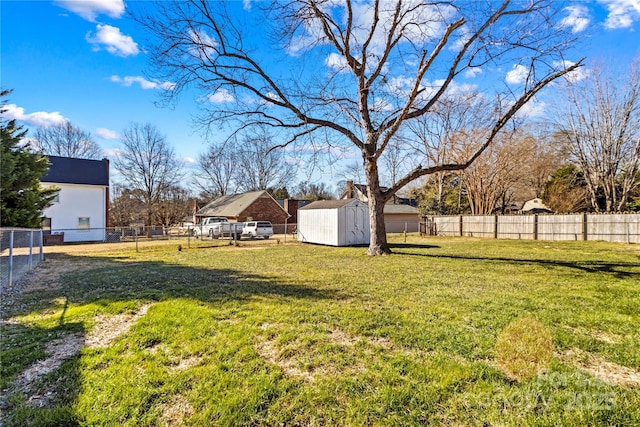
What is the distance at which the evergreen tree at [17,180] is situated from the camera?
33.1 ft

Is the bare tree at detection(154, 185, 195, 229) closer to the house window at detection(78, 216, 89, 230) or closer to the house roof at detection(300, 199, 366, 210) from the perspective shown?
the house window at detection(78, 216, 89, 230)

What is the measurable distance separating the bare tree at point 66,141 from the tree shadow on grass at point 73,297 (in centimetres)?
3156

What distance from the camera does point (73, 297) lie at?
20.5ft

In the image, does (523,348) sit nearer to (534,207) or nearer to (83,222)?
(83,222)

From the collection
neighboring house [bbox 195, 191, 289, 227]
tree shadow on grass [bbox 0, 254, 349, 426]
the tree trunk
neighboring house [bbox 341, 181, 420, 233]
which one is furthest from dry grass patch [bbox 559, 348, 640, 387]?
neighboring house [bbox 341, 181, 420, 233]

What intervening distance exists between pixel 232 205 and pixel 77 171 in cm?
1243

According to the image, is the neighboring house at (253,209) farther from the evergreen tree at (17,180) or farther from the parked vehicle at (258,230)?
the evergreen tree at (17,180)

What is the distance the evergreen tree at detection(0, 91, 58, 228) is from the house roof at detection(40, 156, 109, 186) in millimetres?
15007

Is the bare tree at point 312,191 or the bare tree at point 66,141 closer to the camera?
the bare tree at point 66,141

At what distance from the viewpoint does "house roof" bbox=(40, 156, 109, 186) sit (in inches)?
965

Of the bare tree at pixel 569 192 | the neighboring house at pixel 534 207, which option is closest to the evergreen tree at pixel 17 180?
the bare tree at pixel 569 192

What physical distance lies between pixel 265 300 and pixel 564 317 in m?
4.48

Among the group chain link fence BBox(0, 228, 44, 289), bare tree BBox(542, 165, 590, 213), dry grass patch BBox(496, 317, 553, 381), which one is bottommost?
dry grass patch BBox(496, 317, 553, 381)

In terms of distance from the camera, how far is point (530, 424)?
229 centimetres
